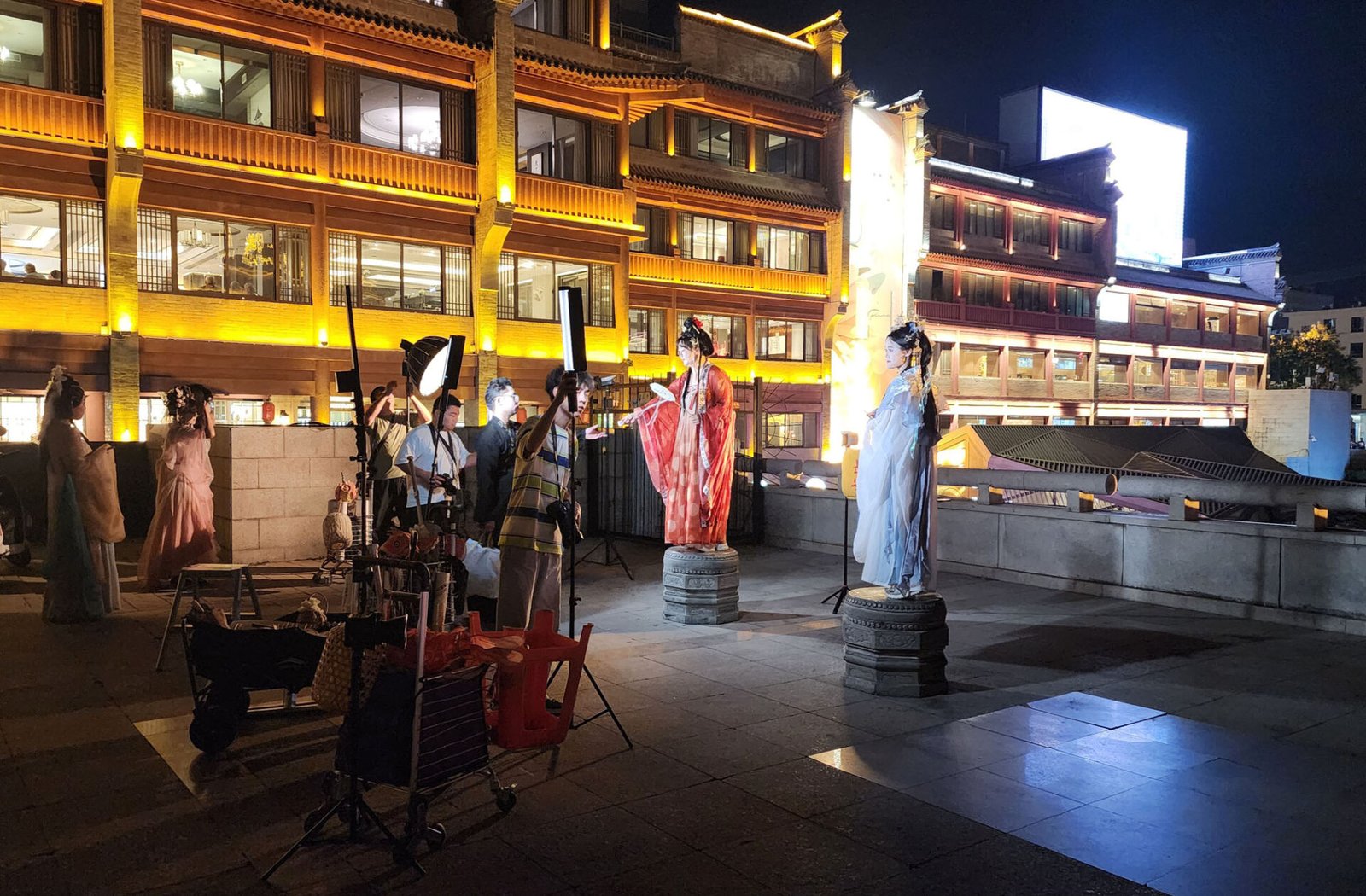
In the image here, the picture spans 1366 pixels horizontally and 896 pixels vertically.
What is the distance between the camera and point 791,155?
33.3 m

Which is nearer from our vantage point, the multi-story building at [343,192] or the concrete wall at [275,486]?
the concrete wall at [275,486]

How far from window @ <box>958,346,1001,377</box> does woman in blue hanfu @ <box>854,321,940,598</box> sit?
35366 mm

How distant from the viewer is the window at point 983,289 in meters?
40.2

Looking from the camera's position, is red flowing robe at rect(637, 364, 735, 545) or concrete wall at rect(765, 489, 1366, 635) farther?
red flowing robe at rect(637, 364, 735, 545)

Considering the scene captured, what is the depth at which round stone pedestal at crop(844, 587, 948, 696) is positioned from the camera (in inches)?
253

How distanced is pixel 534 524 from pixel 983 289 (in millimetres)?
37954

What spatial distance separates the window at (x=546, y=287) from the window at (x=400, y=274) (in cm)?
114

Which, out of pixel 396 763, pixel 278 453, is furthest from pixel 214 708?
pixel 278 453

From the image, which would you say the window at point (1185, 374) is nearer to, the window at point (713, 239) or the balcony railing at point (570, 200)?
the window at point (713, 239)

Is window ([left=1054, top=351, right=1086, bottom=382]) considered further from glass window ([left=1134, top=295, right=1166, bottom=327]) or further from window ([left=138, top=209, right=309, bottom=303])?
window ([left=138, top=209, right=309, bottom=303])

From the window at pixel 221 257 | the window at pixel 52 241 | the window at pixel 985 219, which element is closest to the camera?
→ the window at pixel 52 241

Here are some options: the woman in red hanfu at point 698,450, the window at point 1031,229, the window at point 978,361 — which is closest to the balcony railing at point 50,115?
the woman in red hanfu at point 698,450

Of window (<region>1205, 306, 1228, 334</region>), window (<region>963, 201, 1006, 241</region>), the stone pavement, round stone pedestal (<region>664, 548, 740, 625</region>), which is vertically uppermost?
window (<region>963, 201, 1006, 241</region>)

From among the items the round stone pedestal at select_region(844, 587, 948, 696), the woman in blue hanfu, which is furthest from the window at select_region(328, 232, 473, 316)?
the round stone pedestal at select_region(844, 587, 948, 696)
